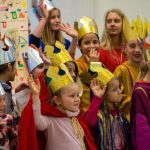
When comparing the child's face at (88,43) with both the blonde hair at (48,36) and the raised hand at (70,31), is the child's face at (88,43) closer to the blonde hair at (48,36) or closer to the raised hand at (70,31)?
the raised hand at (70,31)

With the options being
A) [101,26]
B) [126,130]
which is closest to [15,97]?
[126,130]

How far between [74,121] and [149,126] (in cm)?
41

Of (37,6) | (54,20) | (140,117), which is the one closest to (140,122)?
(140,117)

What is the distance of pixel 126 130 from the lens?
2.40 m

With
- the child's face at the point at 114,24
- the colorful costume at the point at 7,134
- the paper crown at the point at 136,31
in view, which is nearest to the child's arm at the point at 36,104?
the colorful costume at the point at 7,134

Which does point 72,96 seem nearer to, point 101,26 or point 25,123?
point 25,123

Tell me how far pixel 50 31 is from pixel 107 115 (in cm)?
78

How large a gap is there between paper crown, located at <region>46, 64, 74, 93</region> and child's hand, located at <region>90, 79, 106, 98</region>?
0.63 ft

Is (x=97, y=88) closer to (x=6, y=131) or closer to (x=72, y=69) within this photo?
(x=72, y=69)

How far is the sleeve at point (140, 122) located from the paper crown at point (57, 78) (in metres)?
0.40

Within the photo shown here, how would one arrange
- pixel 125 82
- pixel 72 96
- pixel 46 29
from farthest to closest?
1. pixel 46 29
2. pixel 125 82
3. pixel 72 96

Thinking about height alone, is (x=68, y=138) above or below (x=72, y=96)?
below

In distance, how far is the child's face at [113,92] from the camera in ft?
7.82

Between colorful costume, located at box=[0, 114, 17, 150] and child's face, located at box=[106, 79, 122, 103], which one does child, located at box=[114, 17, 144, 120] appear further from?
colorful costume, located at box=[0, 114, 17, 150]
